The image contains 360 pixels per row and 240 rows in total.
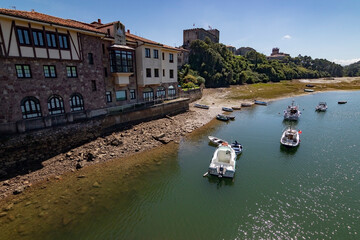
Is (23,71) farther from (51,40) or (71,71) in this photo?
(71,71)

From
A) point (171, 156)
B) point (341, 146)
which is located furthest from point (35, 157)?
point (341, 146)

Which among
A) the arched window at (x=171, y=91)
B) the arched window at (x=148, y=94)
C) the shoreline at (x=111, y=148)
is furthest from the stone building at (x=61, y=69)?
the arched window at (x=171, y=91)

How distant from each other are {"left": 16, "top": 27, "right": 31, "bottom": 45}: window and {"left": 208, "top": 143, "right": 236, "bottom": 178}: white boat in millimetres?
25453

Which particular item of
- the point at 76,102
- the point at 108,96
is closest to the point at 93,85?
the point at 76,102

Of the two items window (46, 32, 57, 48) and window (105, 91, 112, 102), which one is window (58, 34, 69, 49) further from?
window (105, 91, 112, 102)

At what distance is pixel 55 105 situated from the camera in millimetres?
24781

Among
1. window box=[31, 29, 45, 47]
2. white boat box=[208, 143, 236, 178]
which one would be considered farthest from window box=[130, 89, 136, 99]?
white boat box=[208, 143, 236, 178]

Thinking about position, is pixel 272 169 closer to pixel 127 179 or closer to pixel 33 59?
pixel 127 179

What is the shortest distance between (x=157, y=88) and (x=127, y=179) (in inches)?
954

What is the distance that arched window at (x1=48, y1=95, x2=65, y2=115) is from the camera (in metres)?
24.3

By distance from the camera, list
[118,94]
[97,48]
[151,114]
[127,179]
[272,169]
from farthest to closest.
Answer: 1. [151,114]
2. [118,94]
3. [97,48]
4. [272,169]
5. [127,179]

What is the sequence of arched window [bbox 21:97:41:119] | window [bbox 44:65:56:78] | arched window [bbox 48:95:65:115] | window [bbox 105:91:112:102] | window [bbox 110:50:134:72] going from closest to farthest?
arched window [bbox 21:97:41:119] → window [bbox 44:65:56:78] → arched window [bbox 48:95:65:115] → window [bbox 110:50:134:72] → window [bbox 105:91:112:102]

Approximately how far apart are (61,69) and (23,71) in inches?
157

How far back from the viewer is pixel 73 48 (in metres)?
24.9
